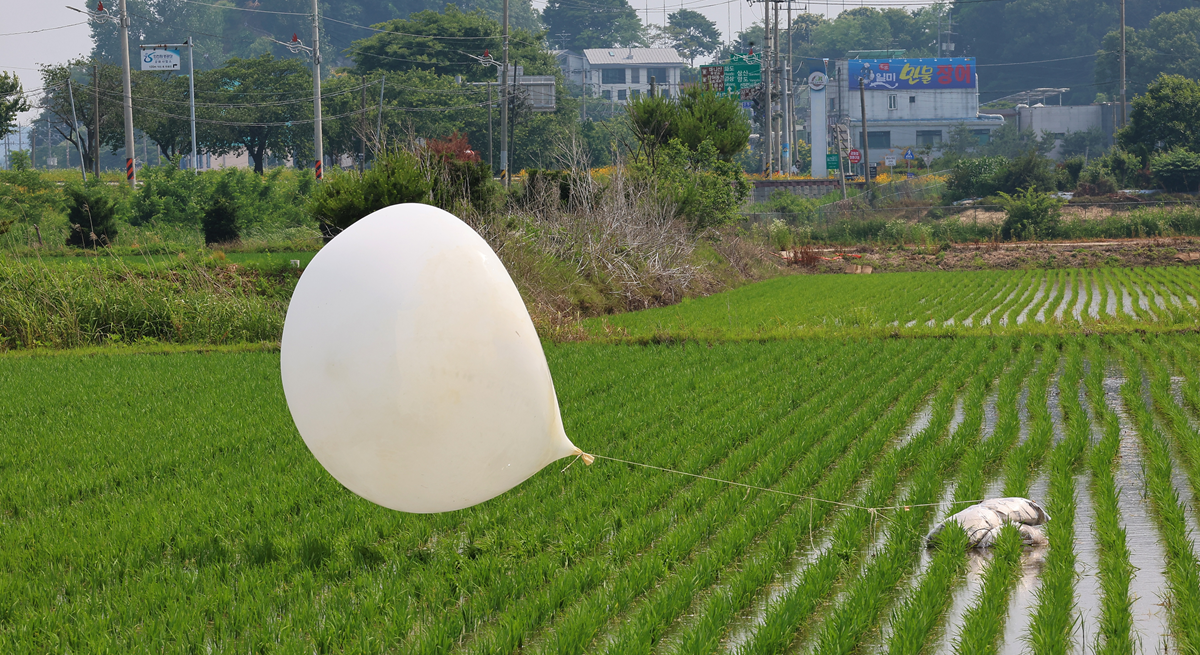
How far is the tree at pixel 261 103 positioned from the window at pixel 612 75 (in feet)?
177

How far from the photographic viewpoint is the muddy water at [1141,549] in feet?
14.7

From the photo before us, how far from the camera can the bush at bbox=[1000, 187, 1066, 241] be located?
37.7 metres

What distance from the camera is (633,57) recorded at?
112 meters

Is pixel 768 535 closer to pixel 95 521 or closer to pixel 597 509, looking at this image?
pixel 597 509

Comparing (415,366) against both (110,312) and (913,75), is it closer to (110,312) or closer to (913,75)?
(110,312)

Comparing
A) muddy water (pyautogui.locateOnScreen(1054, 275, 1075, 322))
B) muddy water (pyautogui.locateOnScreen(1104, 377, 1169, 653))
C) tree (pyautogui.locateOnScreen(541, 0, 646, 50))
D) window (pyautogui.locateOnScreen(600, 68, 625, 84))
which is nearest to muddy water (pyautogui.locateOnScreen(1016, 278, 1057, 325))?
muddy water (pyautogui.locateOnScreen(1054, 275, 1075, 322))

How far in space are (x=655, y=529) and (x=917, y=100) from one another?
87.4 m

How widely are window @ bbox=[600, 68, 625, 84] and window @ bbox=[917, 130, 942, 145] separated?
123 feet

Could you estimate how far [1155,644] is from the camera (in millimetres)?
4277

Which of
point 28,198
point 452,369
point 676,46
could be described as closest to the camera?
point 452,369

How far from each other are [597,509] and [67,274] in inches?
570

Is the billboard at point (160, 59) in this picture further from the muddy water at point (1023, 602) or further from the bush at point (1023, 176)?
the muddy water at point (1023, 602)

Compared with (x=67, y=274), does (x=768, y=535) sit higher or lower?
lower

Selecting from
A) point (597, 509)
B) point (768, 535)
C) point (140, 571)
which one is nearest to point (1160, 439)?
point (768, 535)
